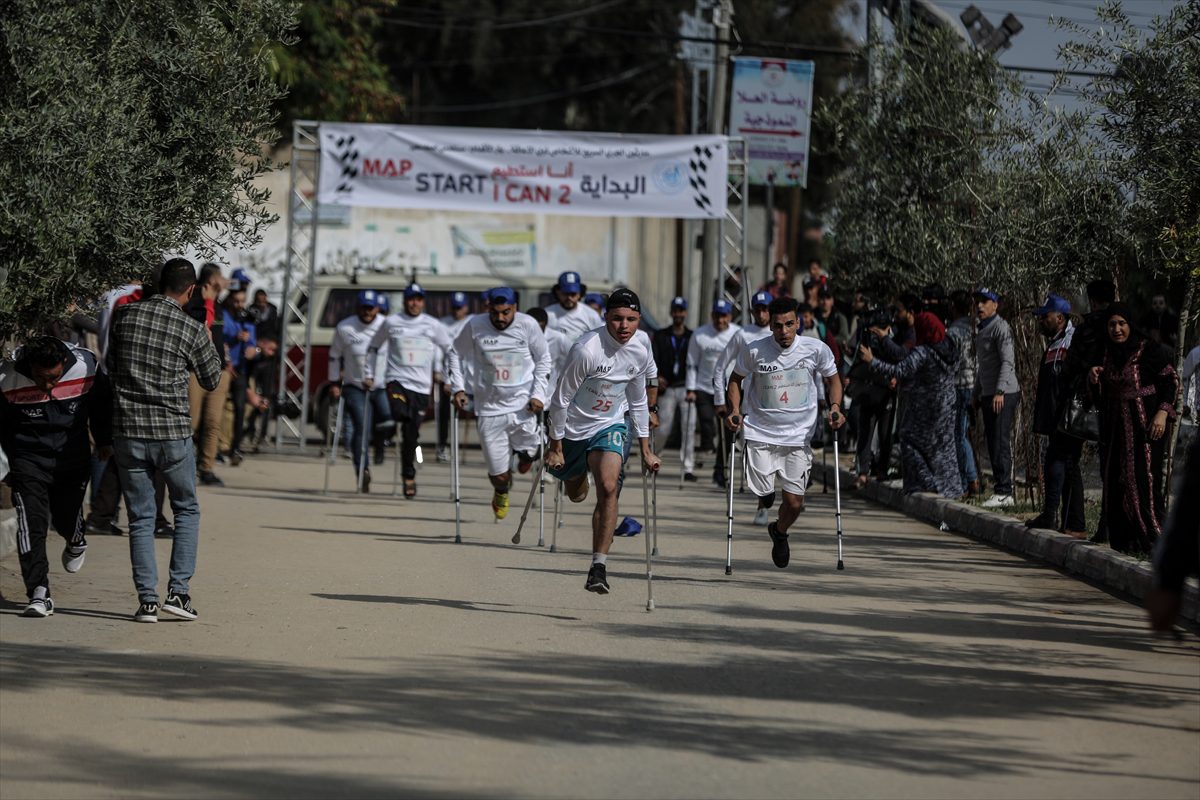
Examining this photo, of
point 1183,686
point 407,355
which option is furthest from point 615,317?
point 407,355

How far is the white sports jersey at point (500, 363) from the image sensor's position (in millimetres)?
15008

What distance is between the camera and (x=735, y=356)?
14680 millimetres

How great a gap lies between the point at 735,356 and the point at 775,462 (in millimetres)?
2041

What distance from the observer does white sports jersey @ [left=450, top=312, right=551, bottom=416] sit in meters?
15.0

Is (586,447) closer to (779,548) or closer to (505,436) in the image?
(779,548)

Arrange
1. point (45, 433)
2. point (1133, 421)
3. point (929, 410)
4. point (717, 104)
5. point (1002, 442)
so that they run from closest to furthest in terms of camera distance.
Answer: point (45, 433) < point (1133, 421) < point (1002, 442) < point (929, 410) < point (717, 104)

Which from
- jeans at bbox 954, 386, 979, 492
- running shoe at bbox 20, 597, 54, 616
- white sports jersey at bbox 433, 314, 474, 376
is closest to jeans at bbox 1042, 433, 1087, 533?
jeans at bbox 954, 386, 979, 492

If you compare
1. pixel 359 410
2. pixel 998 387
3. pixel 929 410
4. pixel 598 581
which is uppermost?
pixel 998 387

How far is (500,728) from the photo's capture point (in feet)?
23.9

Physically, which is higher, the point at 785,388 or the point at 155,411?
the point at 785,388

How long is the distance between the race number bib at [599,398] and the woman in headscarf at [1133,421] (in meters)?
3.41

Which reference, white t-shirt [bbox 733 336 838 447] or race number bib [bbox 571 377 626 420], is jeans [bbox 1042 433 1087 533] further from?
race number bib [bbox 571 377 626 420]

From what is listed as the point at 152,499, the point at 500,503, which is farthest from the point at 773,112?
the point at 152,499

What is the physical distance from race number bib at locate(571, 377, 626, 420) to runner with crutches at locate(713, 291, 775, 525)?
6.06 ft
